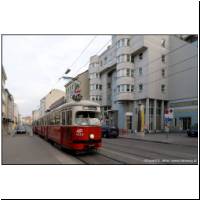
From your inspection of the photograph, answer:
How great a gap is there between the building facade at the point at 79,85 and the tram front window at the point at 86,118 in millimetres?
2709

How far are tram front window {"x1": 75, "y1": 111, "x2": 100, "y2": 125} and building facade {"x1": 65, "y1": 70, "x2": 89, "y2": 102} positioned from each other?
271cm

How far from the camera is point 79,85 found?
16.6 metres

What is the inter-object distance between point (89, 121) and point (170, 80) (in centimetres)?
1862

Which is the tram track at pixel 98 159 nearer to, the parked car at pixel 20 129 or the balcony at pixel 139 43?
the balcony at pixel 139 43

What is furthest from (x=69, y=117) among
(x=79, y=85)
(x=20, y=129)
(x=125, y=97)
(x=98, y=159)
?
(x=125, y=97)

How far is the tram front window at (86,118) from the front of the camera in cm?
1204

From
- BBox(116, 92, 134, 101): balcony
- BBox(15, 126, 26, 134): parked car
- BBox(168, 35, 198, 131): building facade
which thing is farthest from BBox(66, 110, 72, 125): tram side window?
BBox(168, 35, 198, 131): building facade

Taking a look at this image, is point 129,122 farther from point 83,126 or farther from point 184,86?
point 83,126

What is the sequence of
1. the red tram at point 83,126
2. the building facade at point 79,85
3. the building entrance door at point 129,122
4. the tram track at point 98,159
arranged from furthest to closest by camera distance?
the building entrance door at point 129,122 → the building facade at point 79,85 → the red tram at point 83,126 → the tram track at point 98,159

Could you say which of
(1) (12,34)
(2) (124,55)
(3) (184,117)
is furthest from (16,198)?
(2) (124,55)

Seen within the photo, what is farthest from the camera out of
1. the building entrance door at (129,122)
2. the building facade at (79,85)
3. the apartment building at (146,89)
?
the apartment building at (146,89)

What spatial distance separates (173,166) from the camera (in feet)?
31.3

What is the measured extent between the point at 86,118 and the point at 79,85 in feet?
15.9

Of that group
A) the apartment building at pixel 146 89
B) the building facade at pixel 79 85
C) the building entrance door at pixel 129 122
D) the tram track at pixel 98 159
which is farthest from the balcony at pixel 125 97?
the tram track at pixel 98 159
